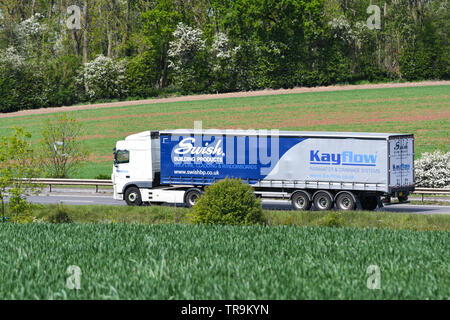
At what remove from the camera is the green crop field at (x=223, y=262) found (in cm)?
1004

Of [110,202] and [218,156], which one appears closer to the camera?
[218,156]

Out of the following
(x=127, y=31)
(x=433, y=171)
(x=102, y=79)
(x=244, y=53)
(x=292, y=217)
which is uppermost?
(x=127, y=31)

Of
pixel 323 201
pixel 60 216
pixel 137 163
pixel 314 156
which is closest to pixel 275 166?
pixel 314 156

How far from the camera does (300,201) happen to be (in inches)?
1104

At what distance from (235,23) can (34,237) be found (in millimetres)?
59026

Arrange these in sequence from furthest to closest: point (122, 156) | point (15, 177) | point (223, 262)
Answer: point (122, 156) → point (15, 177) → point (223, 262)

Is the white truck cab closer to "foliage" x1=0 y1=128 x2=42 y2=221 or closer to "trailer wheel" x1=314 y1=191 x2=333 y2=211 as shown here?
"foliage" x1=0 y1=128 x2=42 y2=221

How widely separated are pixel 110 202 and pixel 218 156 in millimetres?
6608

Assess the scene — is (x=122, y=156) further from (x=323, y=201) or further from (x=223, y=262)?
(x=223, y=262)

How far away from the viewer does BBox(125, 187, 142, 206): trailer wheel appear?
30578 mm

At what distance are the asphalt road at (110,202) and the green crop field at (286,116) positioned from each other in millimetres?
7400

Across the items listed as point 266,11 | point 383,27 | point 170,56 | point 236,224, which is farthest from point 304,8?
point 236,224

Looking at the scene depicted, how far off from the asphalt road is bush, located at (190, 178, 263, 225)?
9998 millimetres

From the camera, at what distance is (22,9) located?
83438 mm
